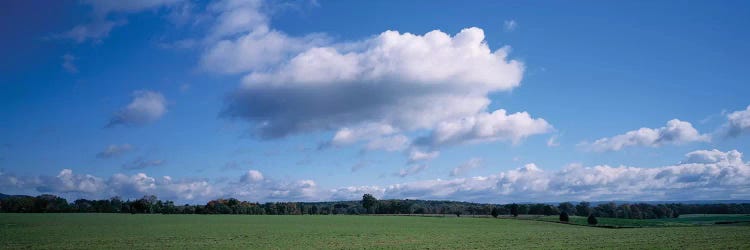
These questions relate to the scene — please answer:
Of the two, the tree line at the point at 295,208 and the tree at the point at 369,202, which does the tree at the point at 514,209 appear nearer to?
the tree line at the point at 295,208

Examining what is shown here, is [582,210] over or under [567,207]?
under

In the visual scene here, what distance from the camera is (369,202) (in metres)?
198

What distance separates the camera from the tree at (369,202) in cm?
19788

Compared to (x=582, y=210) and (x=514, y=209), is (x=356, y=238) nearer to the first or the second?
(x=514, y=209)

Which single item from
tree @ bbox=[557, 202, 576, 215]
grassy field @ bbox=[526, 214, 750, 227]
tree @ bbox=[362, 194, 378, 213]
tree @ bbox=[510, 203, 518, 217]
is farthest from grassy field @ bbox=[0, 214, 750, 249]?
tree @ bbox=[362, 194, 378, 213]

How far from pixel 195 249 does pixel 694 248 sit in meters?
37.1

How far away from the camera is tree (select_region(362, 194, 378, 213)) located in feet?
649

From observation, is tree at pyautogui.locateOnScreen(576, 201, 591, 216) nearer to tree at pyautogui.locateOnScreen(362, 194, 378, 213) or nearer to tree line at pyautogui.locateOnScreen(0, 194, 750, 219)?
tree line at pyautogui.locateOnScreen(0, 194, 750, 219)

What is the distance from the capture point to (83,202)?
179 m

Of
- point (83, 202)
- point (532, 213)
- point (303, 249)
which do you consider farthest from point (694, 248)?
point (83, 202)

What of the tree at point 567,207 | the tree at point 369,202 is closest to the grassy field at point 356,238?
the tree at point 567,207

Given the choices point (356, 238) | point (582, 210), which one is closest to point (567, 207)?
point (582, 210)

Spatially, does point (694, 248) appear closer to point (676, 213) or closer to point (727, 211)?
point (676, 213)

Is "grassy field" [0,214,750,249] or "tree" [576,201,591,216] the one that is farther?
"tree" [576,201,591,216]
